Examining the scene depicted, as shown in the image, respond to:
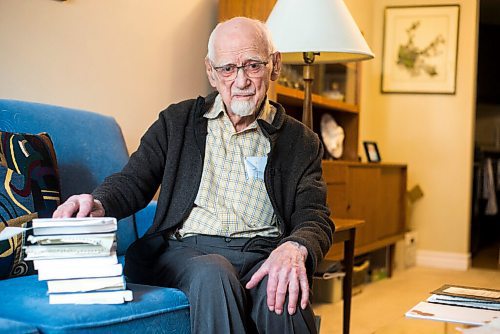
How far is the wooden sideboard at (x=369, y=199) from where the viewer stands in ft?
12.6

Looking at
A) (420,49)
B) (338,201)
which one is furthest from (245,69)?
(420,49)

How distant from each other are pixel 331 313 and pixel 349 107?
4.47ft

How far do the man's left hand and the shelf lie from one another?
1.73m

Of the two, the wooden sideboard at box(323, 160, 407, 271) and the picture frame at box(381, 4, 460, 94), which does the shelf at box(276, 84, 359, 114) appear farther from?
the picture frame at box(381, 4, 460, 94)

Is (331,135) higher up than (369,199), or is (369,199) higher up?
(331,135)

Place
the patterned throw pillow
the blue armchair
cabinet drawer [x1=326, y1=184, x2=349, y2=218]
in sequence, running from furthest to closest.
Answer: cabinet drawer [x1=326, y1=184, x2=349, y2=218]
the patterned throw pillow
the blue armchair

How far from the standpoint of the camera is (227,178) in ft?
6.17

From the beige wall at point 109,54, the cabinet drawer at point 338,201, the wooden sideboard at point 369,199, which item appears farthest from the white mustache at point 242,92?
the cabinet drawer at point 338,201

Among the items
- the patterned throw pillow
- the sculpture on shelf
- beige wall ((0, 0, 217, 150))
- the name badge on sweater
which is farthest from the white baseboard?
the patterned throw pillow

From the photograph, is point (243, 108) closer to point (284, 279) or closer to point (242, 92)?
point (242, 92)

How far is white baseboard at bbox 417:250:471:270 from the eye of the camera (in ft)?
17.3

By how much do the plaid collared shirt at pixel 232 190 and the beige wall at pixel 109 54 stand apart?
31.4 inches

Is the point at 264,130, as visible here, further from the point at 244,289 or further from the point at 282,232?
the point at 244,289

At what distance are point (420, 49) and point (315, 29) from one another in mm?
3142
